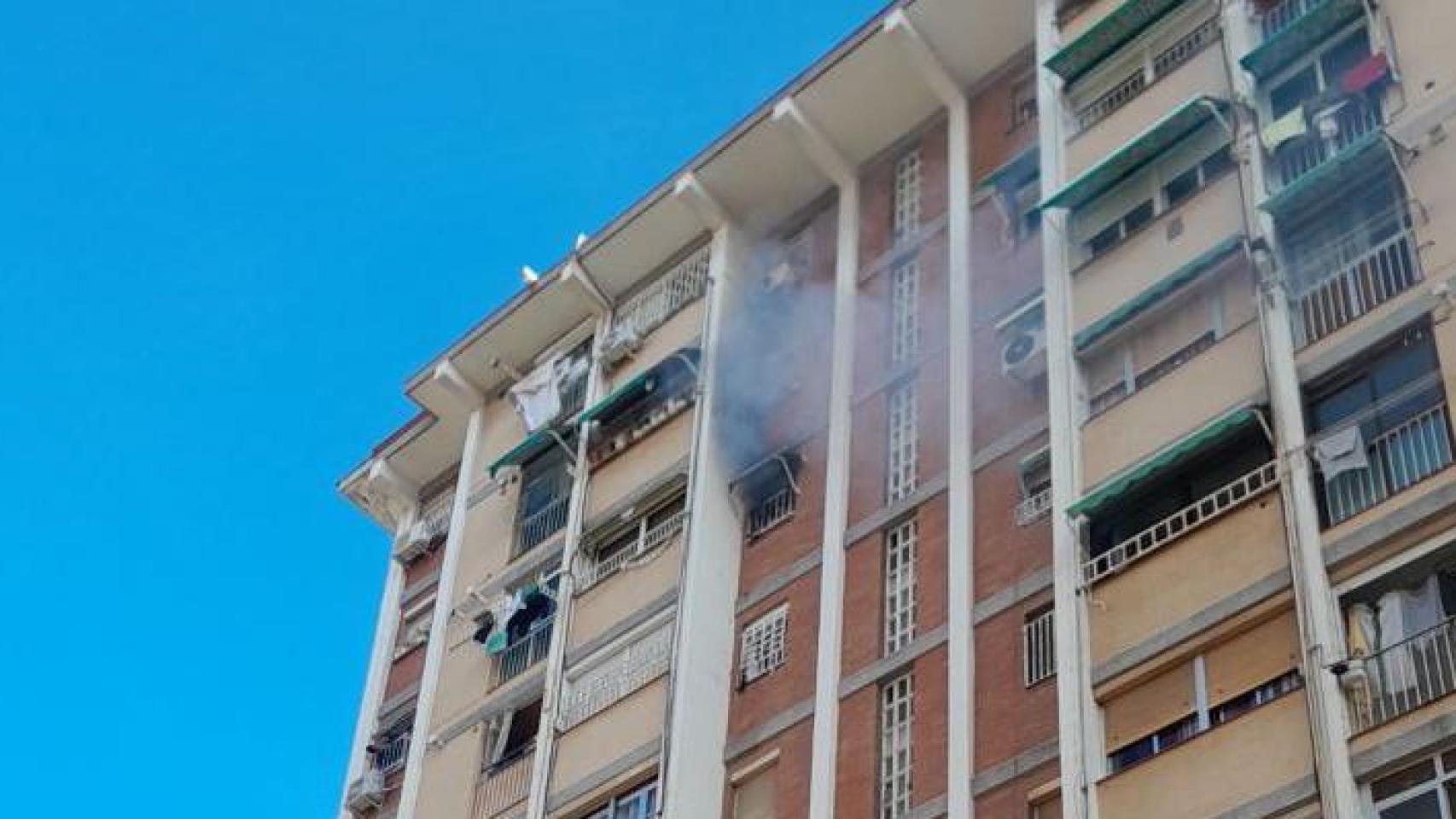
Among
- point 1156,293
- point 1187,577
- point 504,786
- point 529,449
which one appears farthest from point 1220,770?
point 529,449

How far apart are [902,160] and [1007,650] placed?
10.1 meters

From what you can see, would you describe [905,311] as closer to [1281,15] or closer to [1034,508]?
[1034,508]

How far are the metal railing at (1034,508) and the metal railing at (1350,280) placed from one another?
3.57m

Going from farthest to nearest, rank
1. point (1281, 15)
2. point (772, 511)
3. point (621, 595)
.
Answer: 1. point (621, 595)
2. point (772, 511)
3. point (1281, 15)

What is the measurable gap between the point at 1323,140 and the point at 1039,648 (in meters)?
6.21

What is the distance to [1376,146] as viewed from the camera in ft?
74.7

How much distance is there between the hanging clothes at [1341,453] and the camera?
21000mm

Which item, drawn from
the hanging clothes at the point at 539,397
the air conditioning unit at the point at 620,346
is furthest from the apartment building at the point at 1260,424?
the hanging clothes at the point at 539,397

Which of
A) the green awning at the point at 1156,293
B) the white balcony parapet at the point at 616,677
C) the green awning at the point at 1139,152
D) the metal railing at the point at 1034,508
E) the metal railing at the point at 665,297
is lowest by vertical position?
the metal railing at the point at 1034,508

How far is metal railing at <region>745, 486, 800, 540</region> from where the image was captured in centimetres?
2886

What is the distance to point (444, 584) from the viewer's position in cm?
3375

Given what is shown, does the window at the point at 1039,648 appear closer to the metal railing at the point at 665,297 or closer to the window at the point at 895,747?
the window at the point at 895,747

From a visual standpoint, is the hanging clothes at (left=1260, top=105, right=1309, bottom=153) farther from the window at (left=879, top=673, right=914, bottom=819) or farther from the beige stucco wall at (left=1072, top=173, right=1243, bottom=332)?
the window at (left=879, top=673, right=914, bottom=819)

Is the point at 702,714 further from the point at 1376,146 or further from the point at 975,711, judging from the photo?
the point at 1376,146
